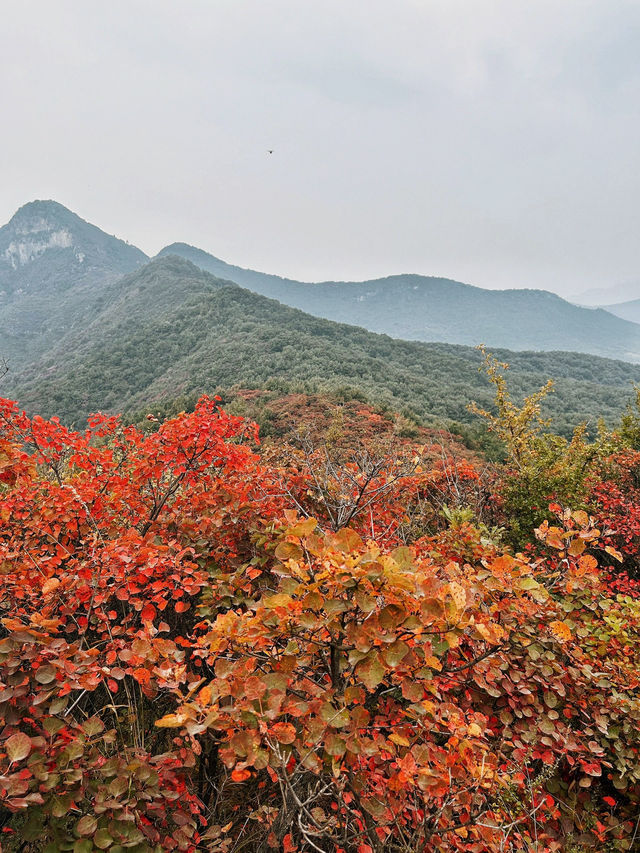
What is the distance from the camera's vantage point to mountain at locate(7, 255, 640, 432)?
102ft

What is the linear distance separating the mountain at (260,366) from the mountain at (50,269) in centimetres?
2547

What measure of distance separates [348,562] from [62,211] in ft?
608

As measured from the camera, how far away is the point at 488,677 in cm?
195

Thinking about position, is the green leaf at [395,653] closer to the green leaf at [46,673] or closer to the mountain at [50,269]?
the green leaf at [46,673]

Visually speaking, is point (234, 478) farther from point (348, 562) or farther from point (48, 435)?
point (348, 562)

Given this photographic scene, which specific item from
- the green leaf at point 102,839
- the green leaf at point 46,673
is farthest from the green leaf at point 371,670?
the green leaf at point 46,673

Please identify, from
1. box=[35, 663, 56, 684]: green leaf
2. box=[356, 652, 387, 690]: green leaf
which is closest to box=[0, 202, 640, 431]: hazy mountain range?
box=[35, 663, 56, 684]: green leaf

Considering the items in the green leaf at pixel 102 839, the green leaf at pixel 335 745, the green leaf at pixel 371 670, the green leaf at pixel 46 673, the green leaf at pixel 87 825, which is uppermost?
the green leaf at pixel 371 670

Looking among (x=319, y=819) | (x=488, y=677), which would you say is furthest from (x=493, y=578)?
(x=319, y=819)

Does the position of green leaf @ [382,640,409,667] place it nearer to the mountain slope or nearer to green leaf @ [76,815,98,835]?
green leaf @ [76,815,98,835]

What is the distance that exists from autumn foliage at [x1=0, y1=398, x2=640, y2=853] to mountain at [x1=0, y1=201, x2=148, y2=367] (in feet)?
284

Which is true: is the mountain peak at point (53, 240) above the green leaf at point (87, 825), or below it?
above

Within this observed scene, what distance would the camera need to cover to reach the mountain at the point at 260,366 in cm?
3105

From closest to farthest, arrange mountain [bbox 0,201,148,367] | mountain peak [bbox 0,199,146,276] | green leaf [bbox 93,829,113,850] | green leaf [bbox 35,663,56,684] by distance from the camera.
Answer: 1. green leaf [bbox 93,829,113,850]
2. green leaf [bbox 35,663,56,684]
3. mountain [bbox 0,201,148,367]
4. mountain peak [bbox 0,199,146,276]
